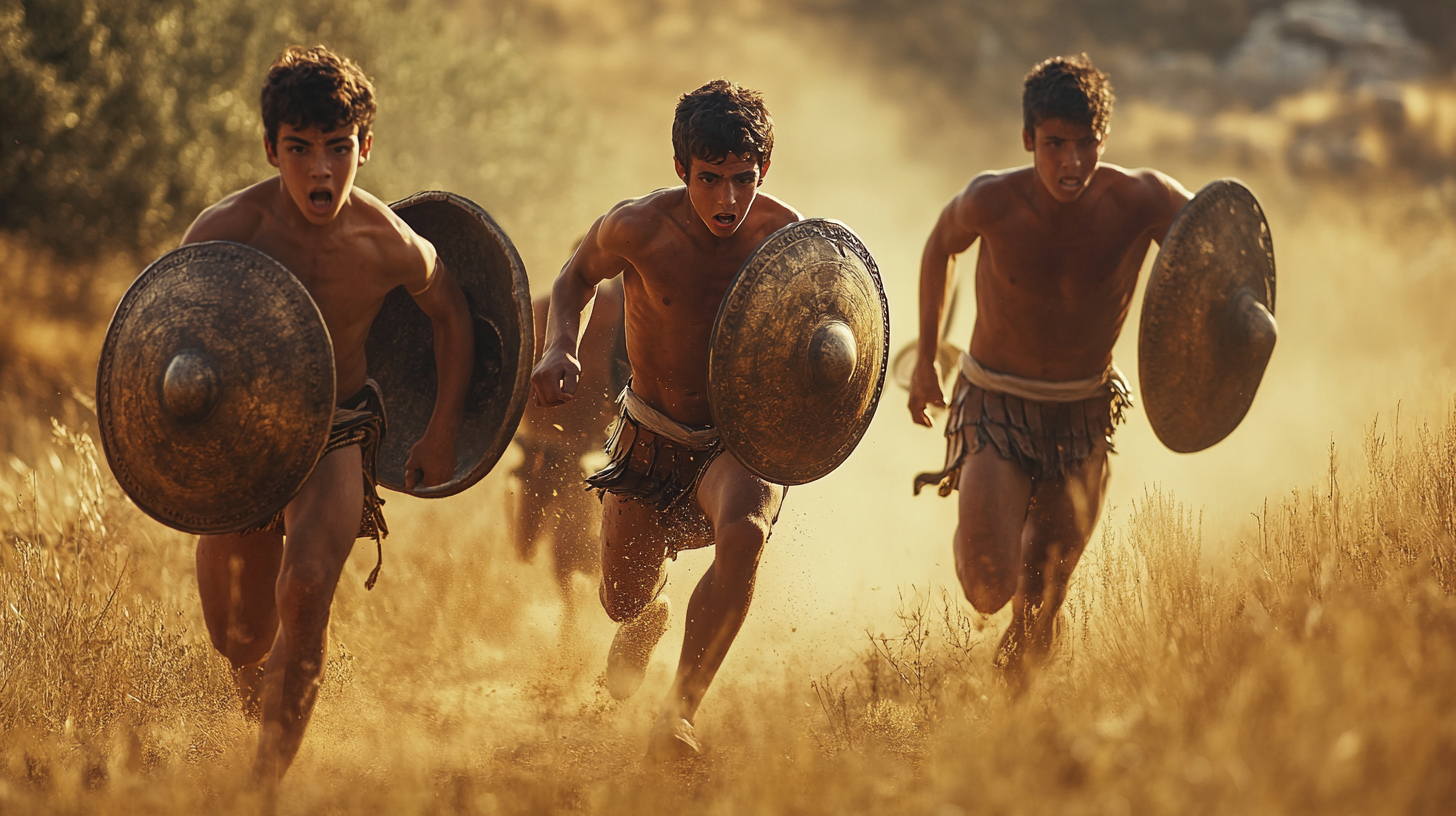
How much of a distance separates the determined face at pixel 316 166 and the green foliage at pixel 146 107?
11857 millimetres

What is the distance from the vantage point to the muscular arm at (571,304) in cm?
410

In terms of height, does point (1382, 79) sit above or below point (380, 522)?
above

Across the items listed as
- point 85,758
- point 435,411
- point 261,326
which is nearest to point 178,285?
point 261,326

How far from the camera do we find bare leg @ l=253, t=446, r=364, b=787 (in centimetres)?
333

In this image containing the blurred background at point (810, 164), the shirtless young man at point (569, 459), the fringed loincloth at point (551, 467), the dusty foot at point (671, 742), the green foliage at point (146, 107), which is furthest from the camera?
the green foliage at point (146, 107)

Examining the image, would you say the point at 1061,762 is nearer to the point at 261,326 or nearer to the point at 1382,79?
the point at 261,326

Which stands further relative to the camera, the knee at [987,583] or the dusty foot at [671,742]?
the knee at [987,583]

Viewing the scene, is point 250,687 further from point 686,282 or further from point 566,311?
point 686,282

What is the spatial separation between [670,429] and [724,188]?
3.02 feet

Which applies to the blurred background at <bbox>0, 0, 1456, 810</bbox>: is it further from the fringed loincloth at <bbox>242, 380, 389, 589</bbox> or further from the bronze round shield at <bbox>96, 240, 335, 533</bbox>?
the bronze round shield at <bbox>96, 240, 335, 533</bbox>

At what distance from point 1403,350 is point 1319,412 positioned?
4.69 m

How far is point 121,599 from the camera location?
531 centimetres

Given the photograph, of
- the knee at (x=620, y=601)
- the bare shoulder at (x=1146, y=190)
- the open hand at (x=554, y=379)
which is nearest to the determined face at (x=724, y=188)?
the open hand at (x=554, y=379)

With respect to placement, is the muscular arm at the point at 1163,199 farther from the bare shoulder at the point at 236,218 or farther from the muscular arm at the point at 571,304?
the bare shoulder at the point at 236,218
